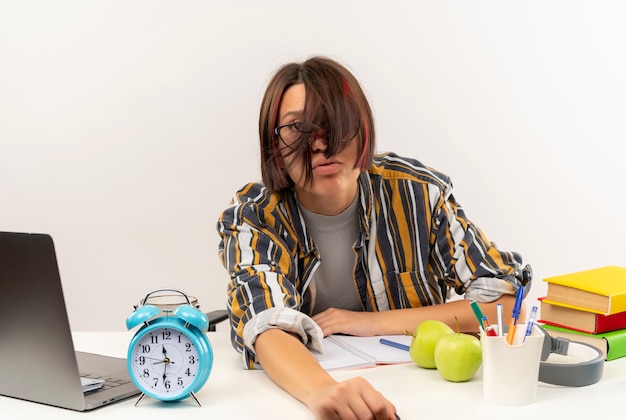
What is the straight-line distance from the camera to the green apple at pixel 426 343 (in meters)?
1.62

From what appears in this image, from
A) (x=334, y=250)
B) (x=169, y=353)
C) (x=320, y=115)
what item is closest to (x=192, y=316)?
(x=169, y=353)

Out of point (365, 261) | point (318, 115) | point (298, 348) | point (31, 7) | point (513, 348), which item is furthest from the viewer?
point (31, 7)

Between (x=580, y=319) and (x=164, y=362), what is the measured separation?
0.89 metres

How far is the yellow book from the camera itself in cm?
168

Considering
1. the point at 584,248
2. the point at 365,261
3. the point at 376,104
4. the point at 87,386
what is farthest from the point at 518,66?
the point at 87,386

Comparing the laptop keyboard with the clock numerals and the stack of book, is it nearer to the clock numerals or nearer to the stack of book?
the clock numerals

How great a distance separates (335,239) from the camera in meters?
2.13

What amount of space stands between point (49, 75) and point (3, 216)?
60cm

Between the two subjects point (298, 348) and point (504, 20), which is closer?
point (298, 348)

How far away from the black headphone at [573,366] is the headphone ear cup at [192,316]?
613mm

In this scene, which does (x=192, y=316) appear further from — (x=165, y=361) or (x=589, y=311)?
(x=589, y=311)

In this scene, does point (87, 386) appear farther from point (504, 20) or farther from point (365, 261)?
point (504, 20)

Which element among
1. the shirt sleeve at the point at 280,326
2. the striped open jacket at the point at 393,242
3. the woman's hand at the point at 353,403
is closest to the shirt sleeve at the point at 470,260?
the striped open jacket at the point at 393,242

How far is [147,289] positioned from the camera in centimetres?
330
